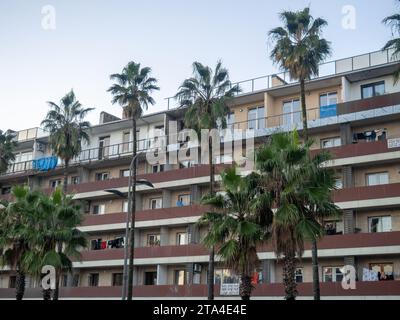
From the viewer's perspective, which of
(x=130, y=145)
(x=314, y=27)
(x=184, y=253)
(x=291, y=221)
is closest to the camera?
(x=291, y=221)

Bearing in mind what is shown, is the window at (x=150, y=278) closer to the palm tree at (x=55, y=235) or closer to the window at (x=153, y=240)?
the window at (x=153, y=240)

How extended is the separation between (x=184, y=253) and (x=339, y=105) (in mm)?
15088

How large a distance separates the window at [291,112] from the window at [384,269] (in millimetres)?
11708

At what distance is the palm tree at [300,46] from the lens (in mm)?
37969

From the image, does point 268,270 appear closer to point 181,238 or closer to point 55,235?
point 181,238

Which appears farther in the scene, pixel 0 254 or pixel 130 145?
pixel 130 145

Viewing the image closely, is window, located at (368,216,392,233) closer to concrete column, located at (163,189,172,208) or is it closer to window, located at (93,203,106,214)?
concrete column, located at (163,189,172,208)

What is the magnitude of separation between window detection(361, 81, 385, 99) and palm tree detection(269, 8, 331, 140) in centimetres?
599

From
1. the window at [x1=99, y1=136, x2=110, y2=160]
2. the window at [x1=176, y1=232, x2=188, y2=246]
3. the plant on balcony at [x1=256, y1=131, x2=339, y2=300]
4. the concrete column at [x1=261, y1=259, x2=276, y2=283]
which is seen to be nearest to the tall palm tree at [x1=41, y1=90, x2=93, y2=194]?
the window at [x1=99, y1=136, x2=110, y2=160]

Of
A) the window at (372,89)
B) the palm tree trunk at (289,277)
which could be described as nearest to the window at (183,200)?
the window at (372,89)

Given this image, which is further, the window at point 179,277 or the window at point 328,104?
the window at point 179,277

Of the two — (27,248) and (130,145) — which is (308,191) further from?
(130,145)
